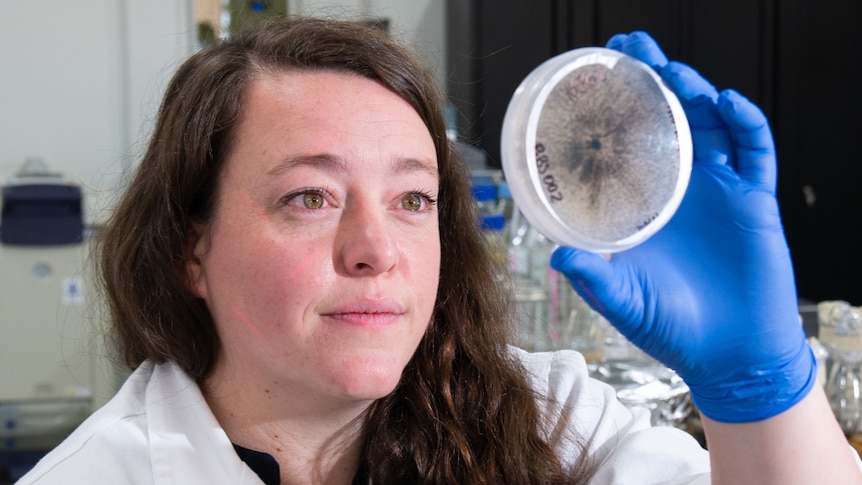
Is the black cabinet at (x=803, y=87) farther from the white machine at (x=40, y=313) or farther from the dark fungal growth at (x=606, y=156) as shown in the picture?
the dark fungal growth at (x=606, y=156)

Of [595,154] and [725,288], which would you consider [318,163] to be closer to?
[595,154]

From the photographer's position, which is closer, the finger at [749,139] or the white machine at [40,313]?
the finger at [749,139]

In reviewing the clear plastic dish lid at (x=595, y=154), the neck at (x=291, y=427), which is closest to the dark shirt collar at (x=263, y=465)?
the neck at (x=291, y=427)

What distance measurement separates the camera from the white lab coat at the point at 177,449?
1.04 m

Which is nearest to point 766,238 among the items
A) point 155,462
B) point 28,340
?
point 155,462

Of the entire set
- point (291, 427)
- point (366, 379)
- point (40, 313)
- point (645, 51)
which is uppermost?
point (645, 51)

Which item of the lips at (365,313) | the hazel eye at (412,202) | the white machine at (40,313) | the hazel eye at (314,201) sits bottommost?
the white machine at (40,313)

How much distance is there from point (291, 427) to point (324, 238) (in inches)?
10.7

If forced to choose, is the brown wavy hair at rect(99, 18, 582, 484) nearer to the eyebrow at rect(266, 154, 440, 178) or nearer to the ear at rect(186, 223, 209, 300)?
the ear at rect(186, 223, 209, 300)

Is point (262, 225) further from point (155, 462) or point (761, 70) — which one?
point (761, 70)

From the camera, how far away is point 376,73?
1.09 metres

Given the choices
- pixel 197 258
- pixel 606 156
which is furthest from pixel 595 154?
pixel 197 258

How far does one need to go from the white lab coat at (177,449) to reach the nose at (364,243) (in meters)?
0.31

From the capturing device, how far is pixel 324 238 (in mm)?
961
